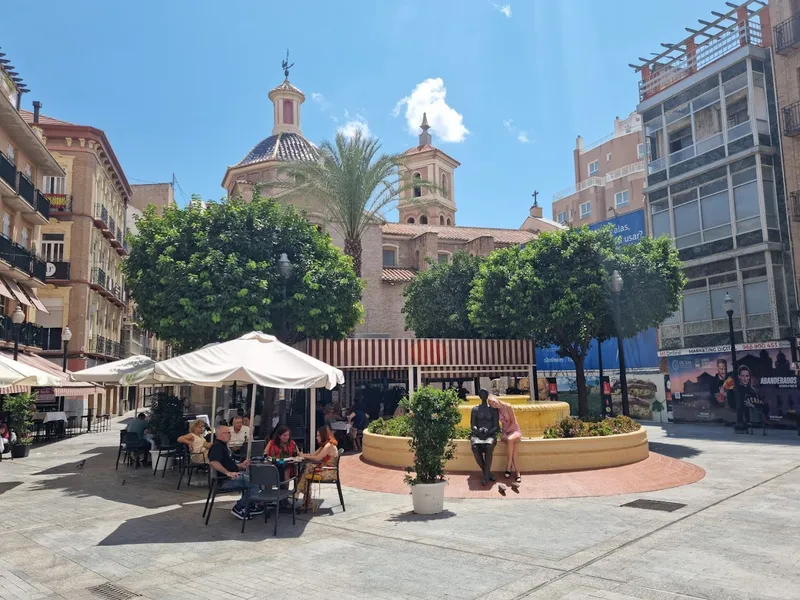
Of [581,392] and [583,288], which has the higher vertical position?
[583,288]

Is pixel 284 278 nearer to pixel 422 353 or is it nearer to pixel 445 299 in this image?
pixel 422 353

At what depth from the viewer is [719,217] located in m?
27.3

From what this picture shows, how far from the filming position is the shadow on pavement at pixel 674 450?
1617 cm

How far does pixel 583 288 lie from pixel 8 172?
72.9 feet

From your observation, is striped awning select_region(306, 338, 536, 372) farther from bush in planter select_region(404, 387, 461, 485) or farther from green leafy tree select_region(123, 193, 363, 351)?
bush in planter select_region(404, 387, 461, 485)

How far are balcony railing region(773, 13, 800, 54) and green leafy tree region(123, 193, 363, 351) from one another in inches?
805

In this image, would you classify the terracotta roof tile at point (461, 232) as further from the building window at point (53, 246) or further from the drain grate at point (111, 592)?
the drain grate at point (111, 592)

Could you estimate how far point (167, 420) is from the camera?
52.7 feet

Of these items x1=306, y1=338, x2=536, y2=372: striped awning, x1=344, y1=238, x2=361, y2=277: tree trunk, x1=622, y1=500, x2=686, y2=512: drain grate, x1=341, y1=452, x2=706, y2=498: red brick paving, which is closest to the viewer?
x1=622, y1=500, x2=686, y2=512: drain grate

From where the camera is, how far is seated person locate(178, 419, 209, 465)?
1208 cm

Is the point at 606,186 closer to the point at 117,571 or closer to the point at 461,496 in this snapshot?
the point at 461,496

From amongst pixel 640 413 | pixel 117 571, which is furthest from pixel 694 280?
pixel 117 571

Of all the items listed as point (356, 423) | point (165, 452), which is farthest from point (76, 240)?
point (165, 452)

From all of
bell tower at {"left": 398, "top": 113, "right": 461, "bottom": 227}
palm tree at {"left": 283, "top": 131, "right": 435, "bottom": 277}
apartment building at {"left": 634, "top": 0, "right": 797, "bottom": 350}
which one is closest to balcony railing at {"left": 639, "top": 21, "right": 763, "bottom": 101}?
apartment building at {"left": 634, "top": 0, "right": 797, "bottom": 350}
